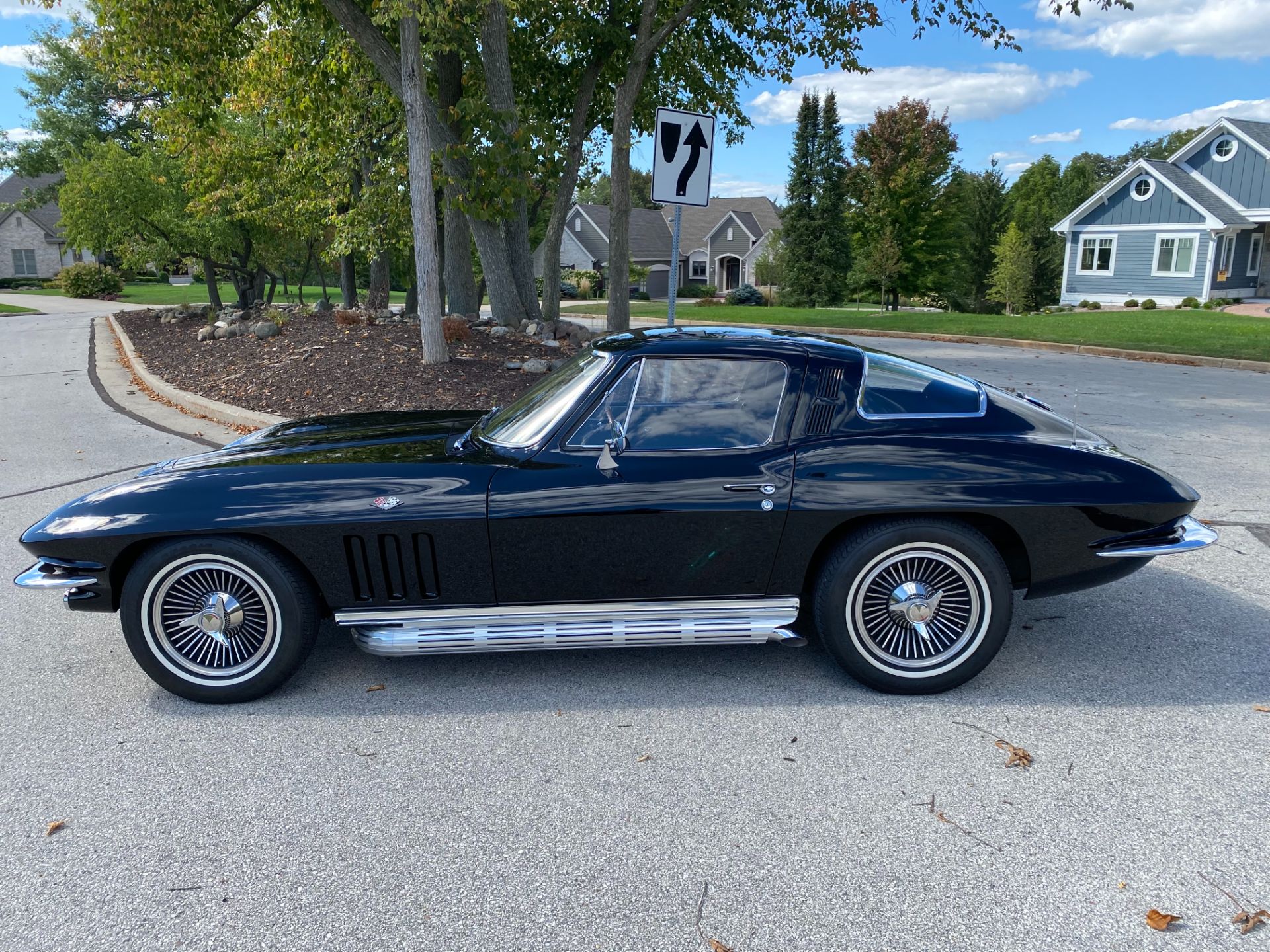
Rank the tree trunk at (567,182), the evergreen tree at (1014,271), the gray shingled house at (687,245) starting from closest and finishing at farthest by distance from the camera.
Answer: the tree trunk at (567,182), the evergreen tree at (1014,271), the gray shingled house at (687,245)

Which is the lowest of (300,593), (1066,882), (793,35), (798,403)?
(1066,882)

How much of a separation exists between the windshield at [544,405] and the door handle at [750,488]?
0.74 metres

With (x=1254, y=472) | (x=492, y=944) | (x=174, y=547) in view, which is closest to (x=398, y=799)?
(x=492, y=944)

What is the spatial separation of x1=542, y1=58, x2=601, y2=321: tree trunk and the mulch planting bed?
6.60 ft

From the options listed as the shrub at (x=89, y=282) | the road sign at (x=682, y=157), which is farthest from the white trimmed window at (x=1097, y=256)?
the shrub at (x=89, y=282)

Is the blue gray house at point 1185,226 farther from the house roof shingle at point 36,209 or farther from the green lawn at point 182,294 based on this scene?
the house roof shingle at point 36,209

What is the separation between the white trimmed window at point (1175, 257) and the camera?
1323 inches

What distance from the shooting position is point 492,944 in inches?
93.5

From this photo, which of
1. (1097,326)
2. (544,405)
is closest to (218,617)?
(544,405)

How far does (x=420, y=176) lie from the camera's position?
954 cm

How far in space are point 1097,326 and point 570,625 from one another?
20.2 metres

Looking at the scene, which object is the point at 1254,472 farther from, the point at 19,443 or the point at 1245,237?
the point at 1245,237

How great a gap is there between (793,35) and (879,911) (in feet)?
48.9

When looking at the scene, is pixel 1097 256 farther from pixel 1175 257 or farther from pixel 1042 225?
pixel 1042 225
